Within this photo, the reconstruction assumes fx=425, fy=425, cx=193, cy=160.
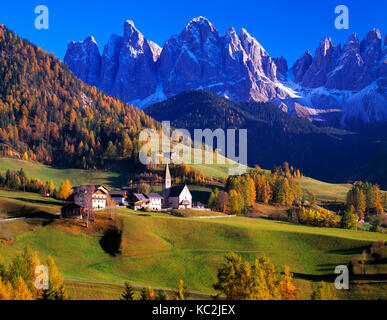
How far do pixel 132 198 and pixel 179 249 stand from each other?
4812cm

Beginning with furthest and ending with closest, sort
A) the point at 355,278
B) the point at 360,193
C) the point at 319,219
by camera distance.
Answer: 1. the point at 360,193
2. the point at 319,219
3. the point at 355,278

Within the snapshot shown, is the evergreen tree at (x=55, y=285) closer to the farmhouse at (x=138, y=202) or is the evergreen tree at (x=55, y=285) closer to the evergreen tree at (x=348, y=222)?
the farmhouse at (x=138, y=202)

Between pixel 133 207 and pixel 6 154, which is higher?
pixel 6 154

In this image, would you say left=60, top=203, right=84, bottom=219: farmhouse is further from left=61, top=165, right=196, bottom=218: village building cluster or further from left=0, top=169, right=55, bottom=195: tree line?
left=0, top=169, right=55, bottom=195: tree line

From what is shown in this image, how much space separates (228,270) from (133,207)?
73483 millimetres

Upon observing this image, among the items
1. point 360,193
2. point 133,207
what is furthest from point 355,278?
point 360,193

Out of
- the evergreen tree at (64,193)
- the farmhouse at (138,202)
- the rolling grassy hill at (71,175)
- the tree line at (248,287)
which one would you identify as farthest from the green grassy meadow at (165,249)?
the rolling grassy hill at (71,175)

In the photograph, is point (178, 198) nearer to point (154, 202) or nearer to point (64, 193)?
point (154, 202)

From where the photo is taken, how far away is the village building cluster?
113 meters

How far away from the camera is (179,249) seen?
84.2 metres

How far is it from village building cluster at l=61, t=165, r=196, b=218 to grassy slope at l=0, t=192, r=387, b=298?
21.0m
